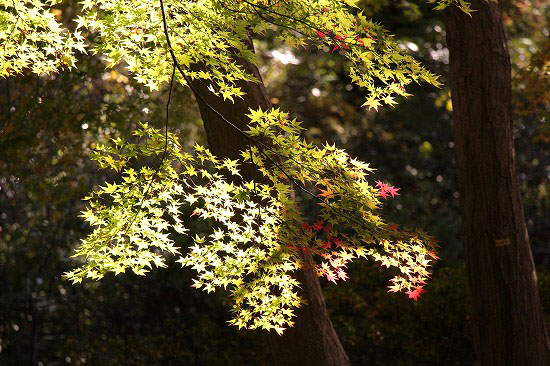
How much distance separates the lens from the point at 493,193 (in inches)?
206

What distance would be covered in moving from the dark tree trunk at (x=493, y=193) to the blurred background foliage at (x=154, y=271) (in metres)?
2.10

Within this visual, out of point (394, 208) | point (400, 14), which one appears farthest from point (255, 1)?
point (400, 14)

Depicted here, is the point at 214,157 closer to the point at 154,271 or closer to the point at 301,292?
the point at 301,292

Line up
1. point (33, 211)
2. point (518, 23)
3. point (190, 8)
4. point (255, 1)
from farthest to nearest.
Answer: point (518, 23), point (33, 211), point (255, 1), point (190, 8)

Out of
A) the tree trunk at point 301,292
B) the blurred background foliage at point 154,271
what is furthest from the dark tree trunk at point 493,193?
the blurred background foliage at point 154,271

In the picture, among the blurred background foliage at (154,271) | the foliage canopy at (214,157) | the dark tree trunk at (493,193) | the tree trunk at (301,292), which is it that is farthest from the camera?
the blurred background foliage at (154,271)

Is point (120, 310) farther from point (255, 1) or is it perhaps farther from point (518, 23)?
point (518, 23)

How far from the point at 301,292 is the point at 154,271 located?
3.58m

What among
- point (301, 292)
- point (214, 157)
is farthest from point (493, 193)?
point (214, 157)

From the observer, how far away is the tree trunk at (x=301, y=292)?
4812 millimetres

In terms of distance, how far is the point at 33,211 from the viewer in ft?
31.6

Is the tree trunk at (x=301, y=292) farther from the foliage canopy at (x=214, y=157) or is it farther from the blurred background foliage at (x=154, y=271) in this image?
the blurred background foliage at (x=154, y=271)

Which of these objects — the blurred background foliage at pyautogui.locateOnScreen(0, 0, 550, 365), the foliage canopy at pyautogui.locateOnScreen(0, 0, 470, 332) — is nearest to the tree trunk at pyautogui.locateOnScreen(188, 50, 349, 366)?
the foliage canopy at pyautogui.locateOnScreen(0, 0, 470, 332)

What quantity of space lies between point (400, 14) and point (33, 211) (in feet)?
20.9
